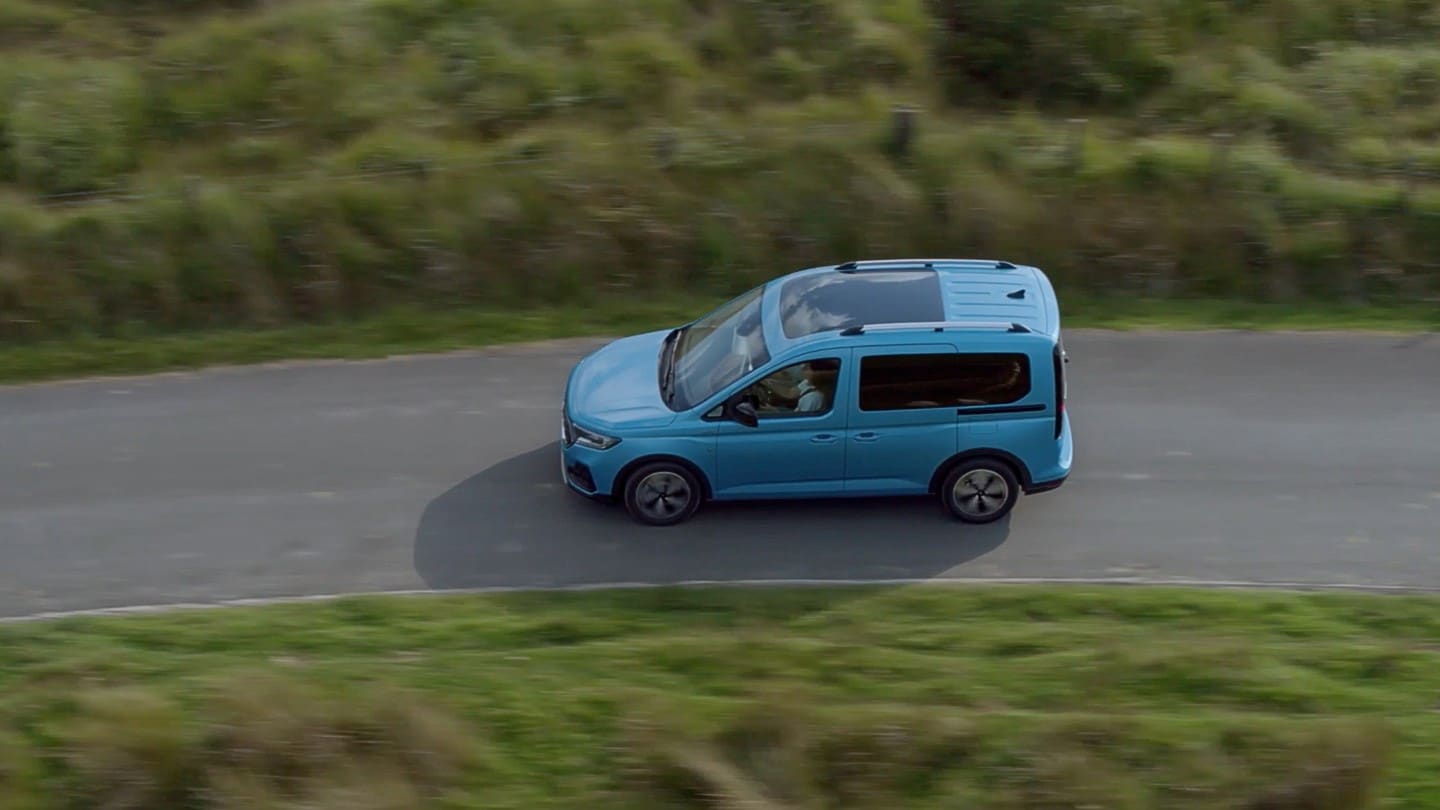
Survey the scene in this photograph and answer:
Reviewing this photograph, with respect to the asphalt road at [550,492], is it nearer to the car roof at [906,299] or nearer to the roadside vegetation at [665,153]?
the car roof at [906,299]

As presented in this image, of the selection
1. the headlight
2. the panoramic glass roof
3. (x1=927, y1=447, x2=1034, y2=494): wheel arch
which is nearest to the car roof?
the panoramic glass roof

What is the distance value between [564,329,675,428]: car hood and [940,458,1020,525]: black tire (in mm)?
2309

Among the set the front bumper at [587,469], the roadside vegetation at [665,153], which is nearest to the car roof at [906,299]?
the front bumper at [587,469]

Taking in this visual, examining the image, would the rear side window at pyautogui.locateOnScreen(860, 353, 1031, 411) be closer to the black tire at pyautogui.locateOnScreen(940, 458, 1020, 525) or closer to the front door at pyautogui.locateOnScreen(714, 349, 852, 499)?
the front door at pyautogui.locateOnScreen(714, 349, 852, 499)

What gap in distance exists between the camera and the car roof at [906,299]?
11914 millimetres

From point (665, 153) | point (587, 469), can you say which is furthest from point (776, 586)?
point (665, 153)

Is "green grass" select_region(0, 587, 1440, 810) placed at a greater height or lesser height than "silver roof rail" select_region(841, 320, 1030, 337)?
lesser

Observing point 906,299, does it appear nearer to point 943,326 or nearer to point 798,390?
point 943,326

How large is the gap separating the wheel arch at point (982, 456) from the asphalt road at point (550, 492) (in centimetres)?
40

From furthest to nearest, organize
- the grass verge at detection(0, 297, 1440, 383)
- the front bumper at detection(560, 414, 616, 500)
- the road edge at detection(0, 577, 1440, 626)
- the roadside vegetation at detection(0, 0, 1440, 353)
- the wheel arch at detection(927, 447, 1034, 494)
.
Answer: the roadside vegetation at detection(0, 0, 1440, 353) → the grass verge at detection(0, 297, 1440, 383) → the front bumper at detection(560, 414, 616, 500) → the wheel arch at detection(927, 447, 1034, 494) → the road edge at detection(0, 577, 1440, 626)

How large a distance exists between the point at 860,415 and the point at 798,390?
522 millimetres

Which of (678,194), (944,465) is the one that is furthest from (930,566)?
(678,194)

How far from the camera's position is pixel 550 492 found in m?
12.8

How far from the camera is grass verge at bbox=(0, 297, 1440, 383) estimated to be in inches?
617
